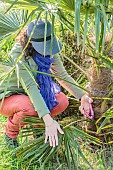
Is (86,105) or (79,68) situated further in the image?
(79,68)

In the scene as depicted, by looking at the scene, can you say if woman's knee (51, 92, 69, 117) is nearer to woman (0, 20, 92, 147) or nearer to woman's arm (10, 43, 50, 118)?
woman (0, 20, 92, 147)

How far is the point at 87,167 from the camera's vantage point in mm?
2844

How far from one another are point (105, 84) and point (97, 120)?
0.83ft

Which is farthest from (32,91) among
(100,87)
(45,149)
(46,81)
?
(100,87)

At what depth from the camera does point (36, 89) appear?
2.74 meters

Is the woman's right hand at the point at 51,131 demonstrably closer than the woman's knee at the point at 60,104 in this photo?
Yes

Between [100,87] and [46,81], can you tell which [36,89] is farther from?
[100,87]

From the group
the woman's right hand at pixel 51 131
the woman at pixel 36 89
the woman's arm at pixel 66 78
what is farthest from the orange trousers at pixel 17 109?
the woman's right hand at pixel 51 131

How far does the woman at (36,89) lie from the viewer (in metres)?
2.69

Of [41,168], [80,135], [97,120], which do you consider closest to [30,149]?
[41,168]

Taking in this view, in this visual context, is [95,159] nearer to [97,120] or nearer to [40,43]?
[97,120]

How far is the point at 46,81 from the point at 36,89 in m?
0.17

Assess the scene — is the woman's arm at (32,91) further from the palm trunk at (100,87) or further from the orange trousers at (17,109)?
the palm trunk at (100,87)

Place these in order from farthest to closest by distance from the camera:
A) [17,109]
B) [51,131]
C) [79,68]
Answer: [79,68] < [17,109] < [51,131]
